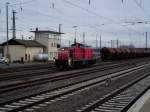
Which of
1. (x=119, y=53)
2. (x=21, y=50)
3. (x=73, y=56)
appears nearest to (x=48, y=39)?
(x=21, y=50)

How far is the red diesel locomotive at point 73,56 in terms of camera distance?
39109 millimetres

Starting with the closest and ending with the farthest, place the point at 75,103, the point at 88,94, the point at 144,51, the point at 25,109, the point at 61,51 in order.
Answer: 1. the point at 25,109
2. the point at 75,103
3. the point at 88,94
4. the point at 61,51
5. the point at 144,51

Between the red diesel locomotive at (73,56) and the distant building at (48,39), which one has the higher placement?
the distant building at (48,39)

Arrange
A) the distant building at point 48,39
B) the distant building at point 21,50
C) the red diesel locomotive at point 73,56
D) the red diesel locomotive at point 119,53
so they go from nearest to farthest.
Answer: the red diesel locomotive at point 73,56
the red diesel locomotive at point 119,53
the distant building at point 21,50
the distant building at point 48,39

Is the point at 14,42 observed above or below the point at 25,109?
above

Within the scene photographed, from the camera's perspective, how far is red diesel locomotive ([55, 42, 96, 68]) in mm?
39109

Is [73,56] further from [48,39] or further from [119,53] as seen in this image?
[48,39]

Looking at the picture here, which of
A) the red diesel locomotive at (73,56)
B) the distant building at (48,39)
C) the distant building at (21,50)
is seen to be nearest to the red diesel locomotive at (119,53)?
the distant building at (21,50)

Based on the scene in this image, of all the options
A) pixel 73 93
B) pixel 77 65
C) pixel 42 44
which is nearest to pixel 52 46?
pixel 42 44

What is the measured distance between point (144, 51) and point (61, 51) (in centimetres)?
6391

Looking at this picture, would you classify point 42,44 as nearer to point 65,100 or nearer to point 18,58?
point 18,58

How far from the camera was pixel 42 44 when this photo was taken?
85625 mm

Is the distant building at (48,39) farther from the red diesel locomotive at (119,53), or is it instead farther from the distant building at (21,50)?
the red diesel locomotive at (119,53)

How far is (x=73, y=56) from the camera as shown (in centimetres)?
3981
